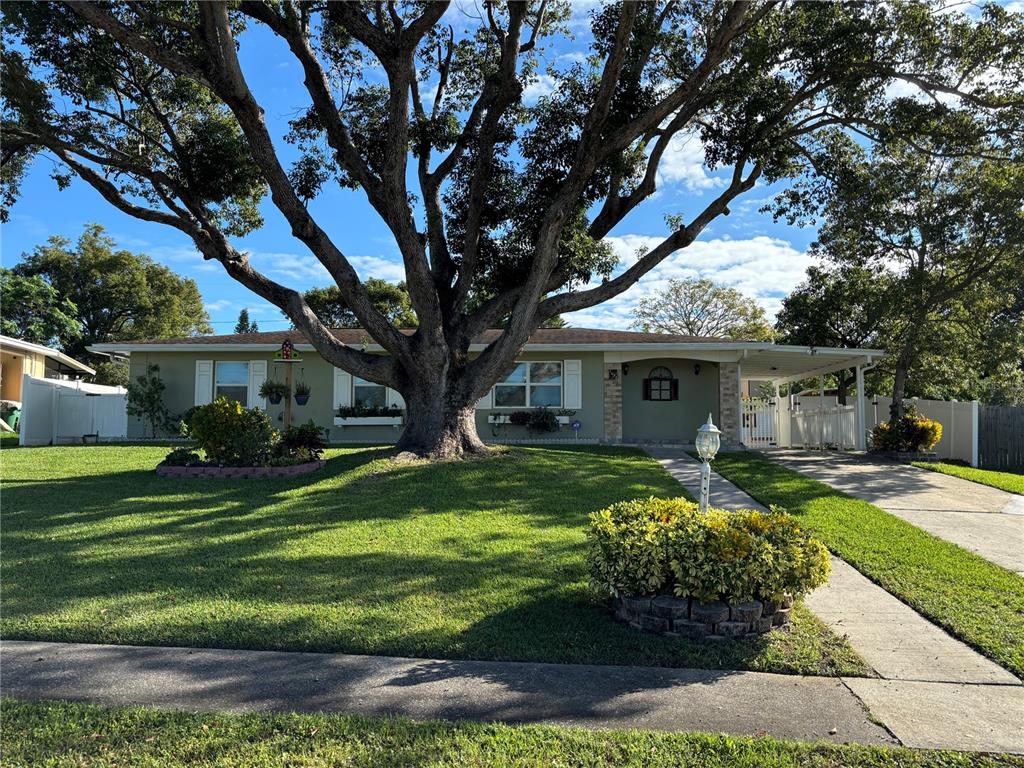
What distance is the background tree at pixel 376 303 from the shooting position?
102 feet

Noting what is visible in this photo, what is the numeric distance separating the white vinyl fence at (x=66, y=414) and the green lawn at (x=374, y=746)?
1692 centimetres

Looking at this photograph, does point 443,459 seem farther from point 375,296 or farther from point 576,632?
point 375,296

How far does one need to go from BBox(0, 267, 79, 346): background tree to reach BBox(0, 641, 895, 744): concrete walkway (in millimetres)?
33398

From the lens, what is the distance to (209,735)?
9.25ft

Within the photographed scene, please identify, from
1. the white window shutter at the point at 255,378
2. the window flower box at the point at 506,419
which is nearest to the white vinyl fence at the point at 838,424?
the window flower box at the point at 506,419

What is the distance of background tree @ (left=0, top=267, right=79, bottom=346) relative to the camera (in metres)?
30.2

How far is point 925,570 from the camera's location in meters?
5.66

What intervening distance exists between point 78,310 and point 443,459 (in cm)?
3380

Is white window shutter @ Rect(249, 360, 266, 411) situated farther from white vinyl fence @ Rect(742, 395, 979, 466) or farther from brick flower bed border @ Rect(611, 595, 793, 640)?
brick flower bed border @ Rect(611, 595, 793, 640)


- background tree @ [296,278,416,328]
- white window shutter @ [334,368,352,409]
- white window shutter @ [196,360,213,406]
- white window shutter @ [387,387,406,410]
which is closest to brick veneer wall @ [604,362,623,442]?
white window shutter @ [387,387,406,410]

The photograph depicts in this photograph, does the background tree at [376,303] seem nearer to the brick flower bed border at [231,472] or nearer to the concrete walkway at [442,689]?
the brick flower bed border at [231,472]

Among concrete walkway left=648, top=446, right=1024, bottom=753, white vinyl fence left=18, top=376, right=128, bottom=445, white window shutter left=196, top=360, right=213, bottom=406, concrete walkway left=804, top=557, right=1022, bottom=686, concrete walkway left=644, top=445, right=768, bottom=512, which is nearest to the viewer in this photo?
concrete walkway left=648, top=446, right=1024, bottom=753

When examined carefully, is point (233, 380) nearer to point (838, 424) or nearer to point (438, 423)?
point (438, 423)

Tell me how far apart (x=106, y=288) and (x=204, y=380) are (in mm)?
23246
